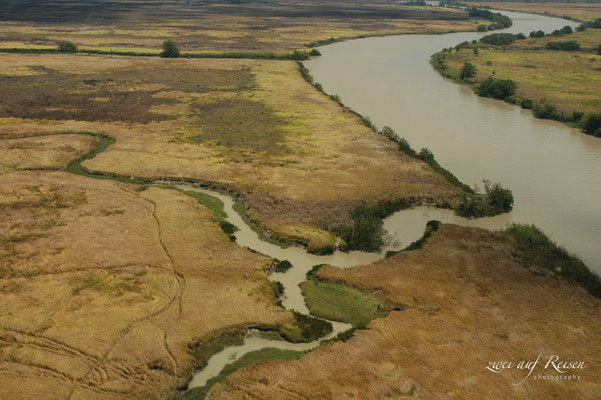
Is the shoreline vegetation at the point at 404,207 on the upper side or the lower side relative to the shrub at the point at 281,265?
upper


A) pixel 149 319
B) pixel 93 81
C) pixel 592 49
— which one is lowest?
pixel 149 319

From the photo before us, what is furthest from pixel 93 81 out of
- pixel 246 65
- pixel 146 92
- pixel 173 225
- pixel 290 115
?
pixel 173 225

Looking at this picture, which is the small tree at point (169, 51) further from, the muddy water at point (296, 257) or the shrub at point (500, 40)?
the shrub at point (500, 40)

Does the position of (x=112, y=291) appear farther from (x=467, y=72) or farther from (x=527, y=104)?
(x=467, y=72)

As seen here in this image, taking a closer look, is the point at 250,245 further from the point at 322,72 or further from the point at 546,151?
the point at 322,72

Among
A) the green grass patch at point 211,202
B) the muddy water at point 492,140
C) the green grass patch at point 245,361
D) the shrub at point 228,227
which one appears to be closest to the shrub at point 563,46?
the muddy water at point 492,140
